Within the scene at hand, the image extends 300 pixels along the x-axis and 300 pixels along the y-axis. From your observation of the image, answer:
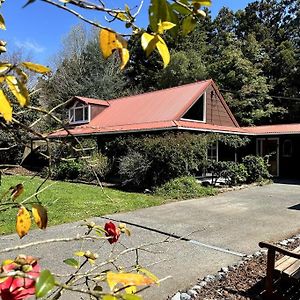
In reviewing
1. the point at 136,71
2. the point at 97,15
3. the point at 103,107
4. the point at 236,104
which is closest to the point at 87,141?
the point at 103,107

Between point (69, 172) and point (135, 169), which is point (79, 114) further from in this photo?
point (135, 169)

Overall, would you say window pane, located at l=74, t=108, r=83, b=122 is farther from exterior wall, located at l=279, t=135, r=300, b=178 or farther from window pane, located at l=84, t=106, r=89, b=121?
exterior wall, located at l=279, t=135, r=300, b=178

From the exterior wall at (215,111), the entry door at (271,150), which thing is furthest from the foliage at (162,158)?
the entry door at (271,150)

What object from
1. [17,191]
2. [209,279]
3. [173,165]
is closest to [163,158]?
[173,165]

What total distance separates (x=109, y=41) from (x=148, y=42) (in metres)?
0.10

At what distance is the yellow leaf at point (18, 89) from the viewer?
71 cm

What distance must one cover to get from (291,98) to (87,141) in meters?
20.4

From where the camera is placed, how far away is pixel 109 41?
82 centimetres

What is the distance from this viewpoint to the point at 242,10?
131ft

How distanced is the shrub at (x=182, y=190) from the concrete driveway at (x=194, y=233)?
643mm

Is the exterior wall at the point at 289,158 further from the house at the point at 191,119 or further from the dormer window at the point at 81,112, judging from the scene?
the dormer window at the point at 81,112

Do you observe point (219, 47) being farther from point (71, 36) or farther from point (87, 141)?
point (87, 141)

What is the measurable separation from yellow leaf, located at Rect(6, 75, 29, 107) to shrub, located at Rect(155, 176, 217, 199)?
1087cm

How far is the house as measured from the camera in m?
16.4
